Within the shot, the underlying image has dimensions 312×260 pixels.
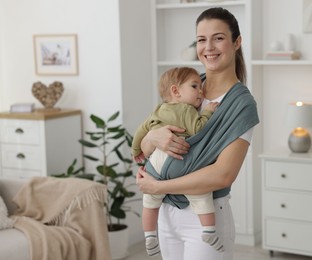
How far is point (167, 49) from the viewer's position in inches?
205

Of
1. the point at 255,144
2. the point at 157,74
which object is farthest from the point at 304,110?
the point at 157,74

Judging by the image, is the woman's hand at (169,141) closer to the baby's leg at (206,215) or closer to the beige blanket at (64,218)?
the baby's leg at (206,215)

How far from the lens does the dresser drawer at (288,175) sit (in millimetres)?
4332

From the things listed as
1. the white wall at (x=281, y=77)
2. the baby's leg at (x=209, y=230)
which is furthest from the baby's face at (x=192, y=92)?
the white wall at (x=281, y=77)

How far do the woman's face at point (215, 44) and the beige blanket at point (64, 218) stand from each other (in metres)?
1.91

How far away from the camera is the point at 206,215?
1965 millimetres

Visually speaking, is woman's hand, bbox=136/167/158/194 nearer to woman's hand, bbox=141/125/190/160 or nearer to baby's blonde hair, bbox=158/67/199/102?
woman's hand, bbox=141/125/190/160

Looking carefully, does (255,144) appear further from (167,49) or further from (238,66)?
(238,66)

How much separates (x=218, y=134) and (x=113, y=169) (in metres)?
2.90

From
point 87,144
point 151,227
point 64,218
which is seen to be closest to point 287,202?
point 87,144

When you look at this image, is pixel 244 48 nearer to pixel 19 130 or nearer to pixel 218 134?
pixel 19 130

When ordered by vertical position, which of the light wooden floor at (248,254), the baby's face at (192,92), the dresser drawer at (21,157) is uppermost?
the baby's face at (192,92)

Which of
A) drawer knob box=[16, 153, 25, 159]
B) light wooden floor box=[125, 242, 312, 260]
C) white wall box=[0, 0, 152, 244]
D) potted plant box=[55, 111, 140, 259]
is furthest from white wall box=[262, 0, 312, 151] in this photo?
drawer knob box=[16, 153, 25, 159]

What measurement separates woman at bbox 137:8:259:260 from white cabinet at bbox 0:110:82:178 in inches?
103
